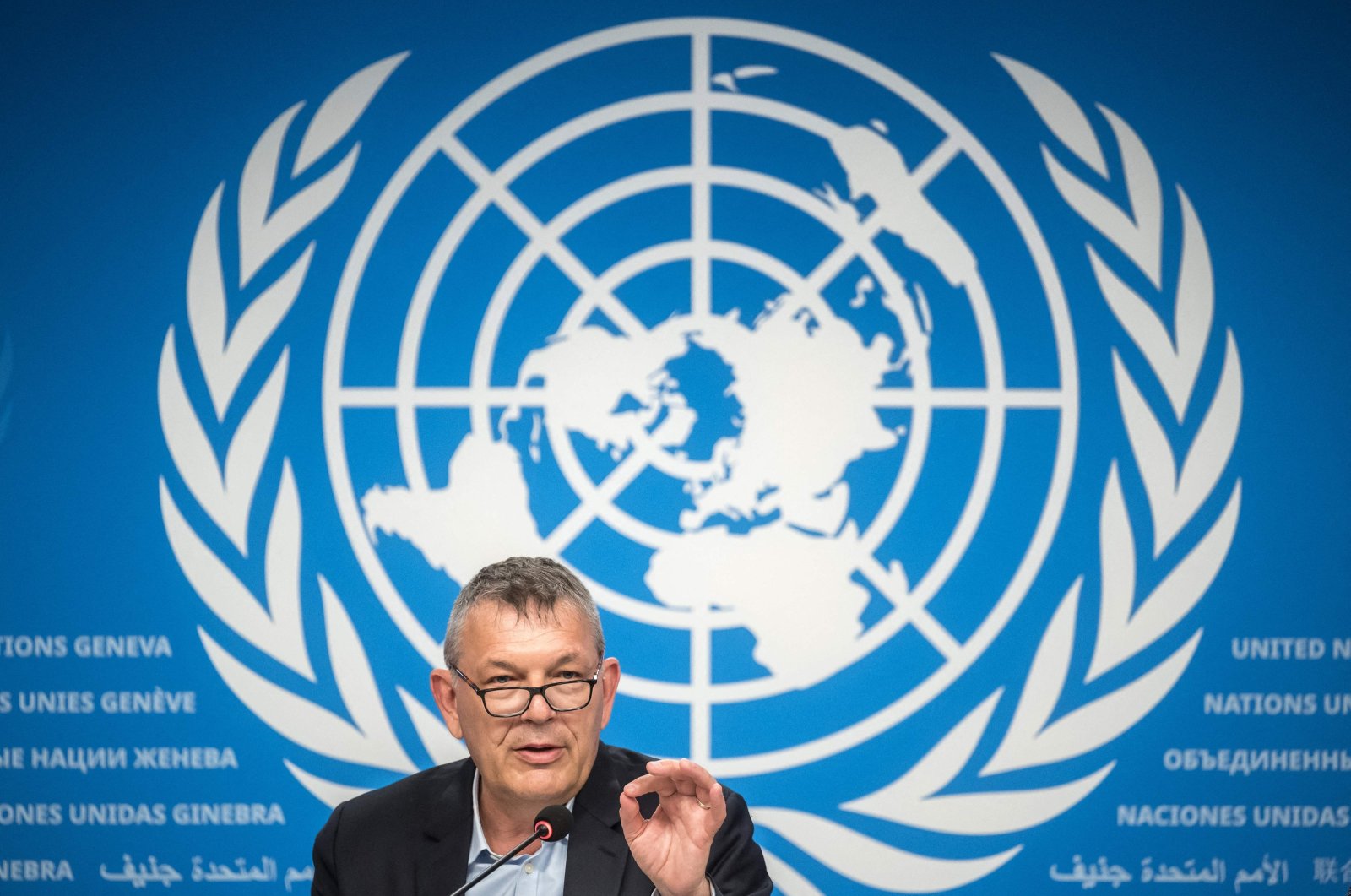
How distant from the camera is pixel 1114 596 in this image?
296 cm

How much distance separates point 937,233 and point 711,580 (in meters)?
1.06

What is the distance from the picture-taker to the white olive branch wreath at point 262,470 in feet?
9.82

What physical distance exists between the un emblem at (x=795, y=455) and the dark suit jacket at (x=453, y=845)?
58 centimetres

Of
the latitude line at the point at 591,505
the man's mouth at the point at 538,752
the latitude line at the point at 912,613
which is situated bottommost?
the man's mouth at the point at 538,752

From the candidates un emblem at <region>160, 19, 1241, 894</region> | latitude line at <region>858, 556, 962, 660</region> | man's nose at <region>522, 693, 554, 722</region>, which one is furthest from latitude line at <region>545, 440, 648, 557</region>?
man's nose at <region>522, 693, 554, 722</region>

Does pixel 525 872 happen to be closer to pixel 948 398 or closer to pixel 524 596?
pixel 524 596

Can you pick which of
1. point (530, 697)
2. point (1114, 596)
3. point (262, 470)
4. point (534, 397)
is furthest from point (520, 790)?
point (1114, 596)

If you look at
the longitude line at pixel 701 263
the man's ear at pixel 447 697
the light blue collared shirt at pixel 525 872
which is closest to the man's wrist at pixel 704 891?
the light blue collared shirt at pixel 525 872

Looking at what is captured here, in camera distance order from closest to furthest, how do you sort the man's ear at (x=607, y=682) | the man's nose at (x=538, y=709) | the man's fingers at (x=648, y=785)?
the man's fingers at (x=648, y=785)
the man's nose at (x=538, y=709)
the man's ear at (x=607, y=682)

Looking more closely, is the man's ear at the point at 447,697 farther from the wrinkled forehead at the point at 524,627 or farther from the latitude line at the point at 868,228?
the latitude line at the point at 868,228

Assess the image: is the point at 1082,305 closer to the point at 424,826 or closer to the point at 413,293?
the point at 413,293

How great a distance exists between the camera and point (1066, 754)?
9.73ft

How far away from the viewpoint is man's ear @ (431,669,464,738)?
2330 millimetres

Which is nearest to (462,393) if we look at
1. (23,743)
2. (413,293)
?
(413,293)
